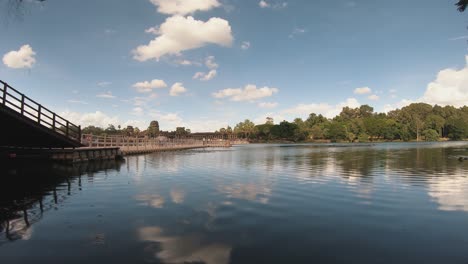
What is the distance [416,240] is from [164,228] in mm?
6532

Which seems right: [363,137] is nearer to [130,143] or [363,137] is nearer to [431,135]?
[431,135]

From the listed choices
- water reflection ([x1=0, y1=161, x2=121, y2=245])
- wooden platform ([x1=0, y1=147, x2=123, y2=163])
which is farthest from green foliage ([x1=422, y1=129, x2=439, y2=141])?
water reflection ([x1=0, y1=161, x2=121, y2=245])

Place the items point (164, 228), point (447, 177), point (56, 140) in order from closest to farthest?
point (164, 228) < point (447, 177) < point (56, 140)

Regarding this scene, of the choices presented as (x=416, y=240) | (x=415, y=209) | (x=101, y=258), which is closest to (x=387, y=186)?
(x=415, y=209)

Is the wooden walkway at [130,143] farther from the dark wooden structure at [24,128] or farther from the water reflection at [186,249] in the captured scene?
the water reflection at [186,249]

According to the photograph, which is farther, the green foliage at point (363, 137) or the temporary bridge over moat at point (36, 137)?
the green foliage at point (363, 137)

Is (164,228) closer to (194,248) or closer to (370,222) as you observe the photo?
(194,248)

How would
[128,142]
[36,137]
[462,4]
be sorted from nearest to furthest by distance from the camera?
[462,4], [36,137], [128,142]

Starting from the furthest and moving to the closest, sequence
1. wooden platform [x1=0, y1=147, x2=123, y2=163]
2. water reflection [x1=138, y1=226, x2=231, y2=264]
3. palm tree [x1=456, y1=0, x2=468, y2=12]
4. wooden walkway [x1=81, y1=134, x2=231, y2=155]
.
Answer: wooden walkway [x1=81, y1=134, x2=231, y2=155]
wooden platform [x1=0, y1=147, x2=123, y2=163]
palm tree [x1=456, y1=0, x2=468, y2=12]
water reflection [x1=138, y1=226, x2=231, y2=264]

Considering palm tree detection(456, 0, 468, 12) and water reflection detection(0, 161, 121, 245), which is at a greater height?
palm tree detection(456, 0, 468, 12)

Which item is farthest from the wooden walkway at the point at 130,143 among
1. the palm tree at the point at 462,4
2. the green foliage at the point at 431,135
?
the green foliage at the point at 431,135

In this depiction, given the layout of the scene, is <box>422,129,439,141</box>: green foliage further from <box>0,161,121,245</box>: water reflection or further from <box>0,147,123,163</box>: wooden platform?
<box>0,161,121,245</box>: water reflection

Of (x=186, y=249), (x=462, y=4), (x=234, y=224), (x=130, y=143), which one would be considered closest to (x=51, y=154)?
(x=130, y=143)

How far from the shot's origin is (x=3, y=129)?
70.9 ft
